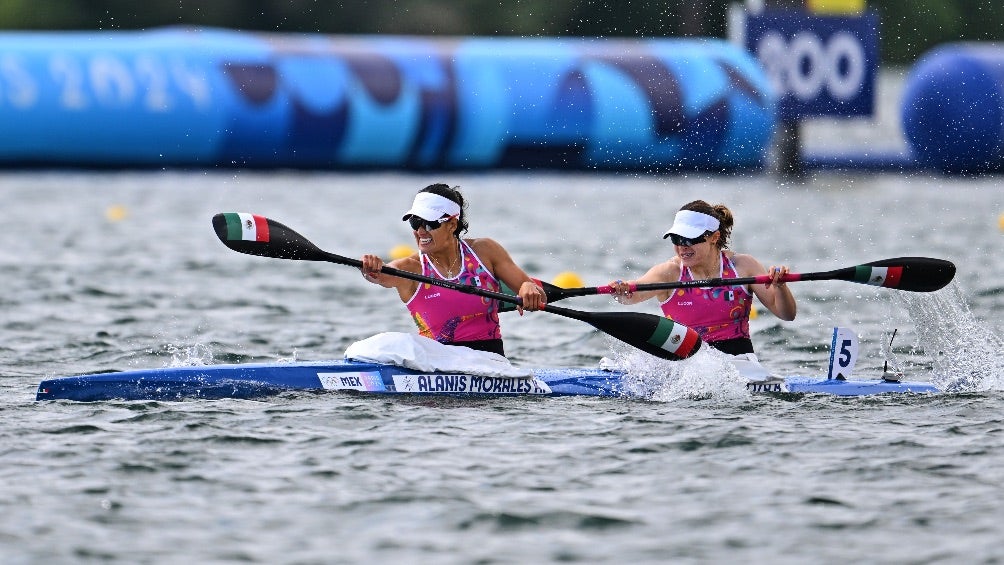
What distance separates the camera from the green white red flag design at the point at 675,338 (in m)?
9.68

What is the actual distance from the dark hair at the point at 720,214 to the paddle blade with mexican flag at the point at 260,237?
227cm

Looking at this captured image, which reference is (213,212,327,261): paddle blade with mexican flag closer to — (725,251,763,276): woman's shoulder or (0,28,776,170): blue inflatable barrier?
(725,251,763,276): woman's shoulder

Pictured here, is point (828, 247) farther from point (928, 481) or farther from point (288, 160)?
point (928, 481)

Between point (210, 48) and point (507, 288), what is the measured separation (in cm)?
1779

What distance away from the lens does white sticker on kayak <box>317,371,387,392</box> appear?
961 centimetres

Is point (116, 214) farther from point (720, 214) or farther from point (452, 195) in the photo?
point (720, 214)

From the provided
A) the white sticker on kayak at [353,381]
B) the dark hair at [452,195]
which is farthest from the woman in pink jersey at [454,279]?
the white sticker on kayak at [353,381]

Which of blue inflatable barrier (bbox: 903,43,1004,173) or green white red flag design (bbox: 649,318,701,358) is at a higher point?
A: blue inflatable barrier (bbox: 903,43,1004,173)

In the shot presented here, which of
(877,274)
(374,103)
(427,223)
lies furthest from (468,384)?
(374,103)

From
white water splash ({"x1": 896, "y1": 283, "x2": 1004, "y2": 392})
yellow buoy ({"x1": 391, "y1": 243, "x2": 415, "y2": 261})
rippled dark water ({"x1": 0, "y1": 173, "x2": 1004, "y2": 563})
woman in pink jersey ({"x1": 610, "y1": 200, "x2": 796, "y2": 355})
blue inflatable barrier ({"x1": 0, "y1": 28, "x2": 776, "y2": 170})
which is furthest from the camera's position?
blue inflatable barrier ({"x1": 0, "y1": 28, "x2": 776, "y2": 170})

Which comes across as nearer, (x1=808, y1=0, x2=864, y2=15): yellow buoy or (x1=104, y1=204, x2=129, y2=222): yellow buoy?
(x1=104, y1=204, x2=129, y2=222): yellow buoy

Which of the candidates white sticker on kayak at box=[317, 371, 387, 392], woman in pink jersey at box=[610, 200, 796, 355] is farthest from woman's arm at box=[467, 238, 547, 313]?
white sticker on kayak at box=[317, 371, 387, 392]

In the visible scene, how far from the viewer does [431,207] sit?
9562 mm

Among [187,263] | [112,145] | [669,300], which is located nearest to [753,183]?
[112,145]
